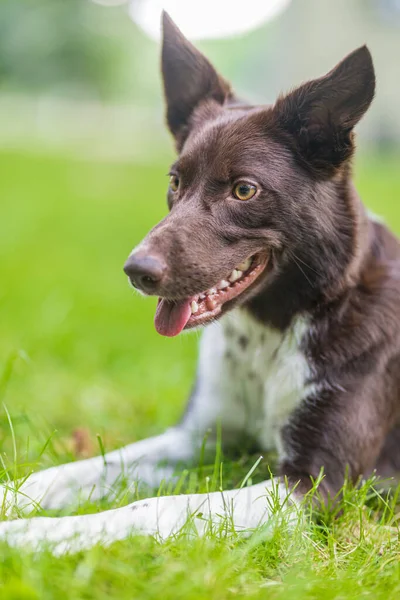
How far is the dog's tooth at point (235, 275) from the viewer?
Result: 8.61ft

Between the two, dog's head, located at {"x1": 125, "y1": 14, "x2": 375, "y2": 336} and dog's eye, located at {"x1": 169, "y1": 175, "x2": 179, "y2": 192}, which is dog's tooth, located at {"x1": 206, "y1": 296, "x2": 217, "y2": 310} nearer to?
dog's head, located at {"x1": 125, "y1": 14, "x2": 375, "y2": 336}

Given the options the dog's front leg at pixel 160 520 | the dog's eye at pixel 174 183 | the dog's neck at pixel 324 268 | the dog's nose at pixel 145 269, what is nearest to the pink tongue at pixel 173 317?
the dog's nose at pixel 145 269

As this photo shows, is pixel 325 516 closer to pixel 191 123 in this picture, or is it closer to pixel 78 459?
pixel 78 459

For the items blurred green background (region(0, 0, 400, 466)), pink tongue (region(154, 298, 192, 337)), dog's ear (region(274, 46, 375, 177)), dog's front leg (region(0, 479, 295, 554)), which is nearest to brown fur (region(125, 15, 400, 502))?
dog's ear (region(274, 46, 375, 177))

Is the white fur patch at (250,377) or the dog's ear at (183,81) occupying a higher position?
the dog's ear at (183,81)

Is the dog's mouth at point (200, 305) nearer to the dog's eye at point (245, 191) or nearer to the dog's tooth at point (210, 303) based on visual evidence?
the dog's tooth at point (210, 303)

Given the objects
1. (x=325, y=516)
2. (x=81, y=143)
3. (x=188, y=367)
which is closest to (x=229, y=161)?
(x=325, y=516)

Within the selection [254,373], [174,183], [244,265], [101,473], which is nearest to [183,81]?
[174,183]

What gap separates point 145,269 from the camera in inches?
90.6

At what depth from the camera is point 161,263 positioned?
2.34m

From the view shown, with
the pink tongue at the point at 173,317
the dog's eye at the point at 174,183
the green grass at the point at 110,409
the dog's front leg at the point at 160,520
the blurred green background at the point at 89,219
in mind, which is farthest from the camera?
the blurred green background at the point at 89,219

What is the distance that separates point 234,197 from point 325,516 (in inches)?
44.1

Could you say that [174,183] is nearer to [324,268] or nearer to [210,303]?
[210,303]

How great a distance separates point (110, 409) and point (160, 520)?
1.56m
